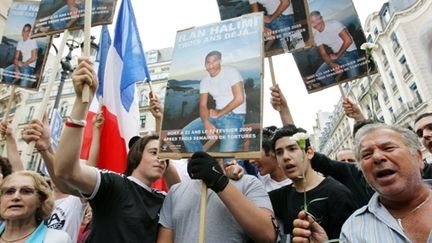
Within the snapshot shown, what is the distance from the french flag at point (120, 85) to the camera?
4.13 m

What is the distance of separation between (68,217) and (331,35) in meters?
3.36

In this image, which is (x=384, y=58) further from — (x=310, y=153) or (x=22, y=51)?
(x=22, y=51)

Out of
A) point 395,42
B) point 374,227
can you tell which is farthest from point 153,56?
point 374,227

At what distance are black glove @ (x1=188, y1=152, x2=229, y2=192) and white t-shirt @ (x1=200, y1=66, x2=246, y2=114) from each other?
373 mm

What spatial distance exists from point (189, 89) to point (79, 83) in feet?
2.32

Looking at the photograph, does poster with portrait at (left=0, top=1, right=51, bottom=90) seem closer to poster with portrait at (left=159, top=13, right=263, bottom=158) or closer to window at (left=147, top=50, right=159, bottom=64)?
poster with portrait at (left=159, top=13, right=263, bottom=158)

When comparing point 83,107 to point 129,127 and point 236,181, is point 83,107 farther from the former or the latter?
point 129,127

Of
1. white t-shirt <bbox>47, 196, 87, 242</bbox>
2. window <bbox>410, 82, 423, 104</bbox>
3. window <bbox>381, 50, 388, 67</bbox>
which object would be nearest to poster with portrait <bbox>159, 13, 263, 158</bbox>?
white t-shirt <bbox>47, 196, 87, 242</bbox>

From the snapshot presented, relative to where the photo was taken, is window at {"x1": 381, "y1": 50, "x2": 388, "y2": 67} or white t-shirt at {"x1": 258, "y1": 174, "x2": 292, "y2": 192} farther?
window at {"x1": 381, "y1": 50, "x2": 388, "y2": 67}

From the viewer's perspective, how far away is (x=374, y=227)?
70.9 inches

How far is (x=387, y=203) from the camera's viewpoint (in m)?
1.95

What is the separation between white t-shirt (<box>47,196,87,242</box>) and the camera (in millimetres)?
3051

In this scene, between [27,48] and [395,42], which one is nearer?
[27,48]

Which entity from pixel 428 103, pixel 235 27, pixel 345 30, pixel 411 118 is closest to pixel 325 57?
pixel 345 30
